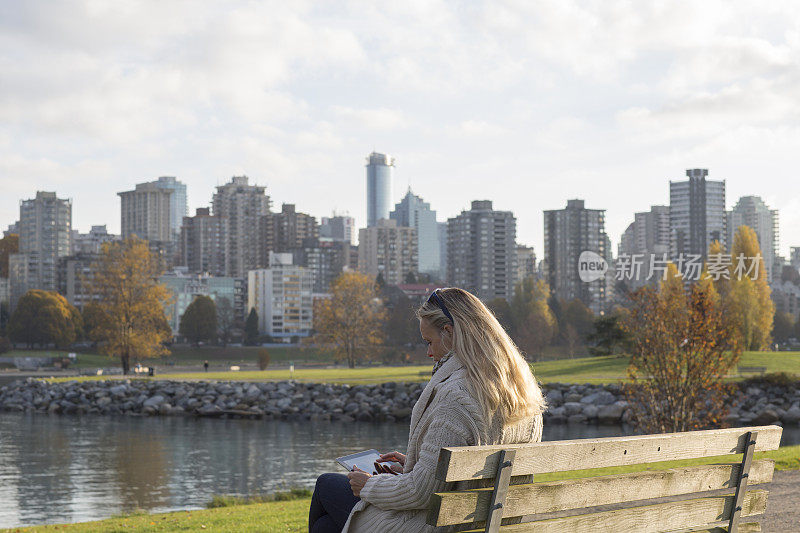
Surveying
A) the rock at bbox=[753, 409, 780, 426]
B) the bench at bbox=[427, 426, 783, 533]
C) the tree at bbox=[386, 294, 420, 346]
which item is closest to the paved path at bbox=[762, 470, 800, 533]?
the bench at bbox=[427, 426, 783, 533]

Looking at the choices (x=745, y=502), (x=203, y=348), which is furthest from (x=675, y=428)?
(x=203, y=348)

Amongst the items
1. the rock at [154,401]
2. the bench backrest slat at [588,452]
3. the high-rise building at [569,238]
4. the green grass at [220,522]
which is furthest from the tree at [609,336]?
the high-rise building at [569,238]

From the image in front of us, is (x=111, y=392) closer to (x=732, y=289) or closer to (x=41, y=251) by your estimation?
(x=732, y=289)

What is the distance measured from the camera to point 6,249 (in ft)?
582

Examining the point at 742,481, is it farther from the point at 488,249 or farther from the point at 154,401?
the point at 488,249

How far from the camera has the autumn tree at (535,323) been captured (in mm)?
66125

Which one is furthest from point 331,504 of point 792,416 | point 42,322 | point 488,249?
point 488,249

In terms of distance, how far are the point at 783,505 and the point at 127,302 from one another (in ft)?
143

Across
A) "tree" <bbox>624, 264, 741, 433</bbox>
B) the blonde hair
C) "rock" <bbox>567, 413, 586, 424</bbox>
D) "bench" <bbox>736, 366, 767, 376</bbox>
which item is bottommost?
"rock" <bbox>567, 413, 586, 424</bbox>

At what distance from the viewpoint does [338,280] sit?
56.2 meters

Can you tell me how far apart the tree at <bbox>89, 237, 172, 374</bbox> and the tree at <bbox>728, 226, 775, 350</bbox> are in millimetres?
31367

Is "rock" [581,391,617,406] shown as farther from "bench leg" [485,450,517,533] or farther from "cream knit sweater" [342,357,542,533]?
"bench leg" [485,450,517,533]

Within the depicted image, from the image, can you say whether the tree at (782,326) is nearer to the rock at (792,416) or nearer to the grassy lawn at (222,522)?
the rock at (792,416)

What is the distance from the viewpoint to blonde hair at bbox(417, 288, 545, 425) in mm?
3713
